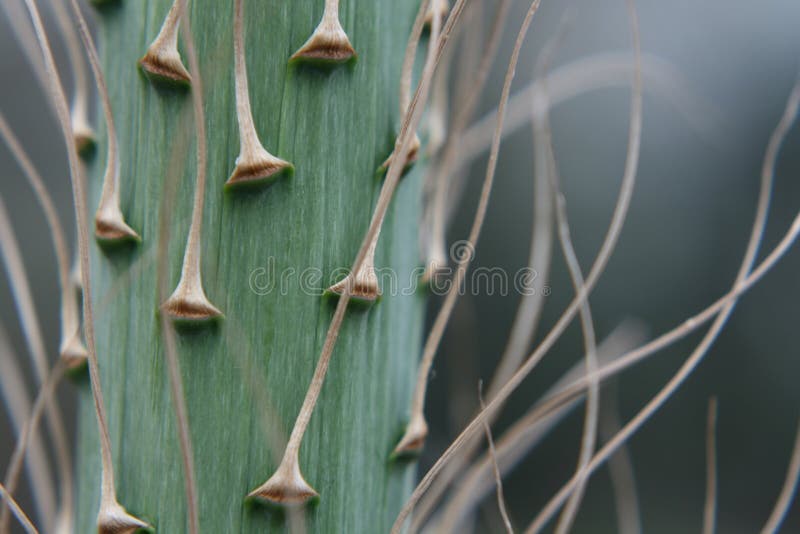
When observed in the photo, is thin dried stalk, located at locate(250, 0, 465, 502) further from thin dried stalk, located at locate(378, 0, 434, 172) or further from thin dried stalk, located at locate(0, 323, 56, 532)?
thin dried stalk, located at locate(0, 323, 56, 532)

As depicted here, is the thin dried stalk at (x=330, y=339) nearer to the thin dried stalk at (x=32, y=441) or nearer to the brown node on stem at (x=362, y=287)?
the brown node on stem at (x=362, y=287)

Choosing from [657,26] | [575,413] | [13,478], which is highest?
[657,26]

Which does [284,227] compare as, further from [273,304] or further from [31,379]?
[31,379]

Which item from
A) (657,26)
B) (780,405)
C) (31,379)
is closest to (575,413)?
(780,405)

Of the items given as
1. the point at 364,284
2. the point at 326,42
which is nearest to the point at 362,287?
the point at 364,284

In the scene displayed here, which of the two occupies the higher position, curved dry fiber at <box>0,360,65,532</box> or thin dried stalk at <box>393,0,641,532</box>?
thin dried stalk at <box>393,0,641,532</box>

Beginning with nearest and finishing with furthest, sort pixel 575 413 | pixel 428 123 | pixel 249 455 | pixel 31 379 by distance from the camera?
pixel 249 455, pixel 428 123, pixel 31 379, pixel 575 413

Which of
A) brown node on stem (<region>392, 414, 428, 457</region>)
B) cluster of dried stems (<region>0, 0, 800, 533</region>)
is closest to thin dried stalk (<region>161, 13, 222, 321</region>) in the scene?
cluster of dried stems (<region>0, 0, 800, 533</region>)
